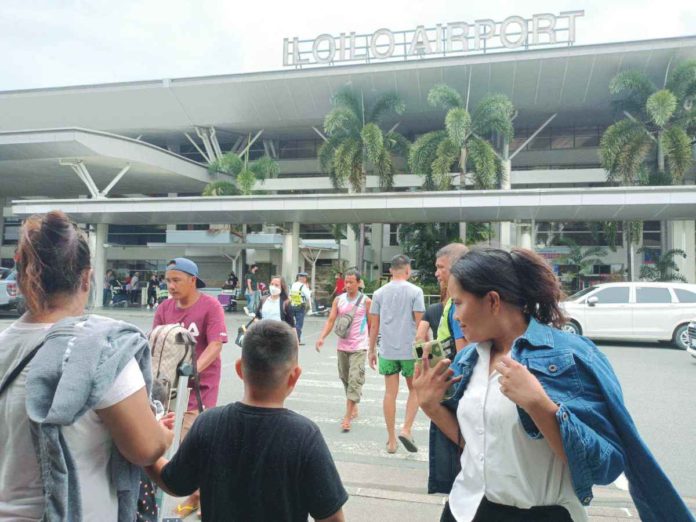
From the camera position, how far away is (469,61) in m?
27.0

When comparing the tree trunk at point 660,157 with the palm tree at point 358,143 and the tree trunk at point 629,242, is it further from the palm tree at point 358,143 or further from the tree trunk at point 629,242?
the palm tree at point 358,143

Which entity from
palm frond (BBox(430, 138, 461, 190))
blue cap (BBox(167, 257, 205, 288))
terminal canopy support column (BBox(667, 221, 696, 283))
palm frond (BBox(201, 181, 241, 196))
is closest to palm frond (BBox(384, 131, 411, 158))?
palm frond (BBox(430, 138, 461, 190))

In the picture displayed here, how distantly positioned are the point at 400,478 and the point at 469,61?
1034 inches

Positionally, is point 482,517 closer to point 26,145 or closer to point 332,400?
point 332,400

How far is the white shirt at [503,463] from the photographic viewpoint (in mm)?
1742

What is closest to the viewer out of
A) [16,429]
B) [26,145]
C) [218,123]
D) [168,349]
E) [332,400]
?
[16,429]

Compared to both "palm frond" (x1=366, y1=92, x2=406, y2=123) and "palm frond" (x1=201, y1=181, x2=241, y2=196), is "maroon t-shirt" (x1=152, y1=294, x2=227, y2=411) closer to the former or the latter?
"palm frond" (x1=366, y1=92, x2=406, y2=123)

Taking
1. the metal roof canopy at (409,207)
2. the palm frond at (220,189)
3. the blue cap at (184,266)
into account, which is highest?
the palm frond at (220,189)

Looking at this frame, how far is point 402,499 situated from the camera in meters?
3.96

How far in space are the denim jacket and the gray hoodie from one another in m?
1.32

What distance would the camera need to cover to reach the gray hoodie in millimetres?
1480

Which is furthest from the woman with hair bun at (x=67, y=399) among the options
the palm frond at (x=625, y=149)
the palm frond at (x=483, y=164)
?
the palm frond at (x=625, y=149)

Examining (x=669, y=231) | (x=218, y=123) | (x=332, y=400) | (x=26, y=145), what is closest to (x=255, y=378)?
(x=332, y=400)

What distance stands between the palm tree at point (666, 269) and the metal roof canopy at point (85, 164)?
24528mm
